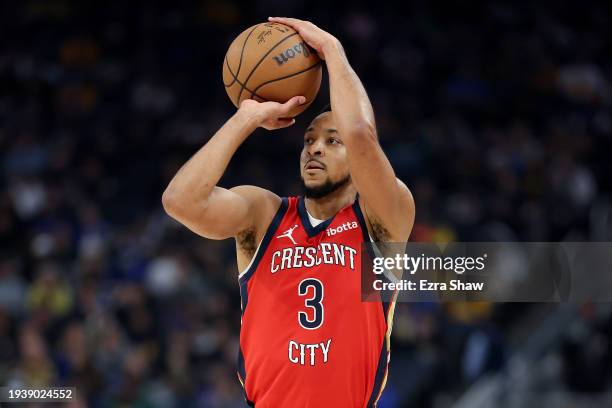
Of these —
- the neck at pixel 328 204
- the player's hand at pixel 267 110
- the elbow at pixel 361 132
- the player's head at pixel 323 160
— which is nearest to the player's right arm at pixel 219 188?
the player's hand at pixel 267 110

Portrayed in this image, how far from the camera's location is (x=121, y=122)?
1280 centimetres

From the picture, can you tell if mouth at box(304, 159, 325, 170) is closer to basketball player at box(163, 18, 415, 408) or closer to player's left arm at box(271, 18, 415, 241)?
basketball player at box(163, 18, 415, 408)

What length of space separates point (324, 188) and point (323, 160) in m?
0.13

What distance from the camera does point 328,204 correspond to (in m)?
4.51

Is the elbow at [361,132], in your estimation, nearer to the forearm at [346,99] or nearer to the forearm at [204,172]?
the forearm at [346,99]

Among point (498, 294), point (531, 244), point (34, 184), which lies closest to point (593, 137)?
point (531, 244)

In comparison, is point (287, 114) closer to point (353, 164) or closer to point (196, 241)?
point (353, 164)

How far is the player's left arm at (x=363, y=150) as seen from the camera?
158 inches

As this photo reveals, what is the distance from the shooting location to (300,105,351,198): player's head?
4.41 m

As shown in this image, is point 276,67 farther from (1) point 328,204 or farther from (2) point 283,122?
(1) point 328,204

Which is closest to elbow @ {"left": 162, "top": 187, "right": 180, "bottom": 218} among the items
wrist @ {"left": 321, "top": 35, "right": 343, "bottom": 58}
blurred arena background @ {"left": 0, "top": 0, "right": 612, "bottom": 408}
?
wrist @ {"left": 321, "top": 35, "right": 343, "bottom": 58}

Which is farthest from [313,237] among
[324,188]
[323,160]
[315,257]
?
[323,160]

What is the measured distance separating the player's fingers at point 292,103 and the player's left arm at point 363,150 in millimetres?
194

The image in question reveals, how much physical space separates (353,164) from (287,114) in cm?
44
